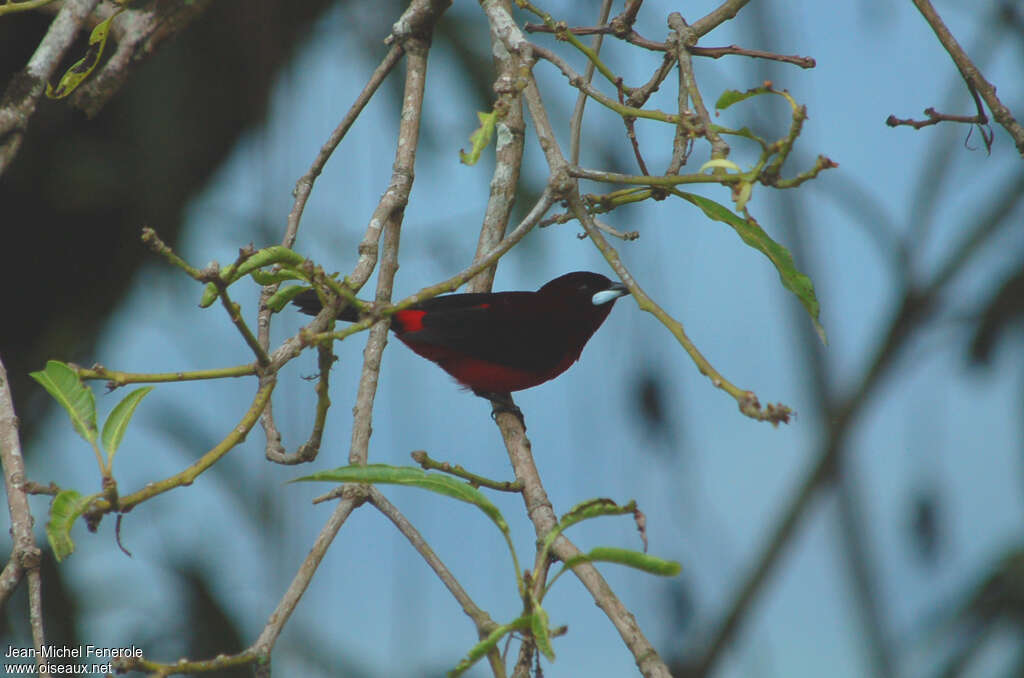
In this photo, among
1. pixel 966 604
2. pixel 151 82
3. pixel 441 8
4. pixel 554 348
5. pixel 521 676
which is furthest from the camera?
pixel 151 82

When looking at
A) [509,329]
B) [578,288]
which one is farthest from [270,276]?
[578,288]

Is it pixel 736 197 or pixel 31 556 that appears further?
pixel 31 556

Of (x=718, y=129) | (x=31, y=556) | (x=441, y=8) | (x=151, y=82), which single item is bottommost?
(x=31, y=556)

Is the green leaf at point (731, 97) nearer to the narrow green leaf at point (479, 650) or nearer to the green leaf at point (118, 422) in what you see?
the narrow green leaf at point (479, 650)

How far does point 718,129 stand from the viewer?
158 centimetres

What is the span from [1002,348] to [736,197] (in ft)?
12.0

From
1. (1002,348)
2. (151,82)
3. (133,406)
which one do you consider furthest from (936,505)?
(151,82)

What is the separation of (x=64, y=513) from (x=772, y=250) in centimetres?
117

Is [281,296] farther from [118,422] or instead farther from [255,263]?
[118,422]

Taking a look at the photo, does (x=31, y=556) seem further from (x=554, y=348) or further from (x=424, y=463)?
(x=554, y=348)

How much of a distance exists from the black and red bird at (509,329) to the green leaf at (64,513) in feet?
7.39

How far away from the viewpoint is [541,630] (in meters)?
1.28

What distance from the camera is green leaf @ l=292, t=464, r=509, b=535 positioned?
1392 mm

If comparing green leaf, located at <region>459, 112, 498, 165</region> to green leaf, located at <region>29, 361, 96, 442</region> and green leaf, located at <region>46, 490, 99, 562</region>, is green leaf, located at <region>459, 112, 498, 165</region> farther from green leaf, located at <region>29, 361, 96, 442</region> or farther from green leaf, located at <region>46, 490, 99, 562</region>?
green leaf, located at <region>46, 490, 99, 562</region>
